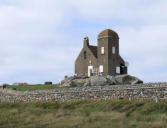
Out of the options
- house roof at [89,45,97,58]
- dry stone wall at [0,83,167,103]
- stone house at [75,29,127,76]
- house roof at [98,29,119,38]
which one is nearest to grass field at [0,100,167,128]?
A: dry stone wall at [0,83,167,103]

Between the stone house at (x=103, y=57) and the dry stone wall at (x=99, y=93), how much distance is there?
16.1 meters

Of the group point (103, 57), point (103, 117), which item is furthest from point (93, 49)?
point (103, 117)

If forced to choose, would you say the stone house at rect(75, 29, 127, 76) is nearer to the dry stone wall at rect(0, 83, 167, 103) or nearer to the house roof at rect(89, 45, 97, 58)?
the house roof at rect(89, 45, 97, 58)

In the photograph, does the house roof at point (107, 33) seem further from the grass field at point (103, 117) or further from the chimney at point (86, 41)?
the grass field at point (103, 117)

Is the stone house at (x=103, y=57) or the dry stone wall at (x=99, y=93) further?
the stone house at (x=103, y=57)

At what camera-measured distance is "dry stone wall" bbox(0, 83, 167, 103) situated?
103 feet

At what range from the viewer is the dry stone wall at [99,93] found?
31.5 m

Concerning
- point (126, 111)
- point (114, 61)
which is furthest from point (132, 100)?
point (114, 61)

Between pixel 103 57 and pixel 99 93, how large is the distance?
22484 mm

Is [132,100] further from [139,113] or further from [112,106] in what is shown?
[139,113]

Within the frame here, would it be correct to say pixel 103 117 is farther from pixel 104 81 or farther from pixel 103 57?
pixel 103 57

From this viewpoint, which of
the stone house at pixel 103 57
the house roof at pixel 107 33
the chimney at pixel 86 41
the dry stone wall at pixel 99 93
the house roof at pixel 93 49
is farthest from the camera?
the chimney at pixel 86 41

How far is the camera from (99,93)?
35.7 metres

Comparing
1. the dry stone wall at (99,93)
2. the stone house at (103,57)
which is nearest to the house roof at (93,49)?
the stone house at (103,57)
